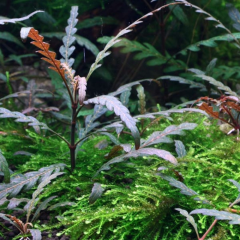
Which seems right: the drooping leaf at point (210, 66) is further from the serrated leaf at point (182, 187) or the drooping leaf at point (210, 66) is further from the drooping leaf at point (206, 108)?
the serrated leaf at point (182, 187)

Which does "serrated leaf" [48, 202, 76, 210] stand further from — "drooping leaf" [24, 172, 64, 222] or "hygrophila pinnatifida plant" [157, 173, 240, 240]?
"hygrophila pinnatifida plant" [157, 173, 240, 240]

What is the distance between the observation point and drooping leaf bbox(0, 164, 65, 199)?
1.30 metres

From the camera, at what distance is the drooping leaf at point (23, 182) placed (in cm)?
130

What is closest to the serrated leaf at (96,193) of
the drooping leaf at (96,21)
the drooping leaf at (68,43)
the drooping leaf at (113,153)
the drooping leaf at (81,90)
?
the drooping leaf at (113,153)

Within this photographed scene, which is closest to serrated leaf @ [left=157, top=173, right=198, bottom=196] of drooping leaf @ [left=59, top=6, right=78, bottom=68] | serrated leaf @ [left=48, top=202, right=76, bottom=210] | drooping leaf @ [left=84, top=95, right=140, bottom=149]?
drooping leaf @ [left=84, top=95, right=140, bottom=149]

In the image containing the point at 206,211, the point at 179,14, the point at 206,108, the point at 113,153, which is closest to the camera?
the point at 206,211

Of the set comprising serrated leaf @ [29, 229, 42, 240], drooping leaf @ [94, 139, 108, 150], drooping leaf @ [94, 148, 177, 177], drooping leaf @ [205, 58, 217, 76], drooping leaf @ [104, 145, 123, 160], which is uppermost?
drooping leaf @ [205, 58, 217, 76]

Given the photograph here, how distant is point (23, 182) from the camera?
4.39 ft

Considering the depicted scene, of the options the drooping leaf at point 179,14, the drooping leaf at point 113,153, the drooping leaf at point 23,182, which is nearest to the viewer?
the drooping leaf at point 23,182

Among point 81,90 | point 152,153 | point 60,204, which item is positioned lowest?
point 60,204

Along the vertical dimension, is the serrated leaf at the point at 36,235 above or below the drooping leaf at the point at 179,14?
below

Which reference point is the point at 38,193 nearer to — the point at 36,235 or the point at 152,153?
the point at 36,235

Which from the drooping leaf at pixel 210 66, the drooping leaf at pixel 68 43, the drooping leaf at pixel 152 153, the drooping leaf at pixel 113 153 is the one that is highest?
the drooping leaf at pixel 68 43

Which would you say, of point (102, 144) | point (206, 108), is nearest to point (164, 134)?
point (206, 108)
